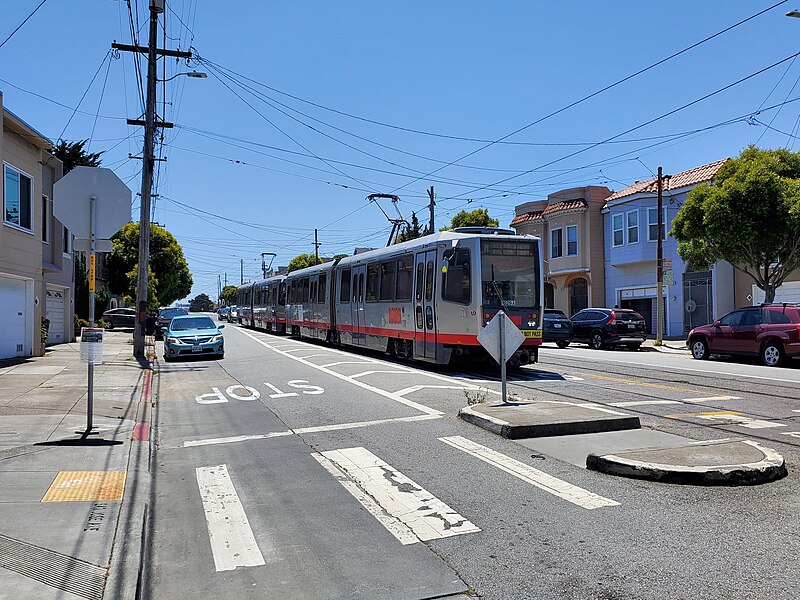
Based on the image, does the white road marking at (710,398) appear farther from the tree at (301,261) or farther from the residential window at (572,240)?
the tree at (301,261)

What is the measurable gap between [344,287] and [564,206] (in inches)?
731

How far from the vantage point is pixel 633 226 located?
35406 millimetres

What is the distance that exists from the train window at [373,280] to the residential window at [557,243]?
19.9 metres

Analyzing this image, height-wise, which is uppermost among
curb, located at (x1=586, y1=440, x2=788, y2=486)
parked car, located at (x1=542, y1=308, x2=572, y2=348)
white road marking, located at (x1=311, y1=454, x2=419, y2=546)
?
parked car, located at (x1=542, y1=308, x2=572, y2=348)

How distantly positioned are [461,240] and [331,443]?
8.56 meters

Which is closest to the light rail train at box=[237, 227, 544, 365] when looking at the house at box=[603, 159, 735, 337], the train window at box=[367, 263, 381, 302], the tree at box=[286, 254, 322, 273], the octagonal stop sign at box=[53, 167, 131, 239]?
the train window at box=[367, 263, 381, 302]

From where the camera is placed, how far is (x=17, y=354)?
20.2 meters

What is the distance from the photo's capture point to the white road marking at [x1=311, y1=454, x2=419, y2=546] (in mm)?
5355

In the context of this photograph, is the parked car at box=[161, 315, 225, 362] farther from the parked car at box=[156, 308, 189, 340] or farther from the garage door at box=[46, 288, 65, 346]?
the parked car at box=[156, 308, 189, 340]

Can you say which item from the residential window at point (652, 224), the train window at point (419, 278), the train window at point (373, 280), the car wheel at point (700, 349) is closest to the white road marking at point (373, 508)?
the train window at point (419, 278)

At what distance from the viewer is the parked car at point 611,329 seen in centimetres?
2730

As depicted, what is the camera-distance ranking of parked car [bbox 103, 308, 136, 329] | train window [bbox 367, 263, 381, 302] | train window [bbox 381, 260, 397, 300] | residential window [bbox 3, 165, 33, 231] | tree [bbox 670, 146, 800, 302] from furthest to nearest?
1. parked car [bbox 103, 308, 136, 329]
2. tree [bbox 670, 146, 800, 302]
3. train window [bbox 367, 263, 381, 302]
4. train window [bbox 381, 260, 397, 300]
5. residential window [bbox 3, 165, 33, 231]

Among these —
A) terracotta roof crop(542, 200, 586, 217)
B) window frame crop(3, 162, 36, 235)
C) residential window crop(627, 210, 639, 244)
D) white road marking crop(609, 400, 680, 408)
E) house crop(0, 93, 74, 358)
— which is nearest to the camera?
white road marking crop(609, 400, 680, 408)

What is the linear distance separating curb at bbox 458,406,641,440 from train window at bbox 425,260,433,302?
25.9ft
